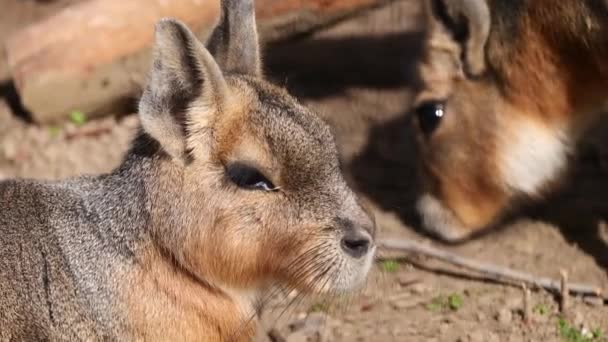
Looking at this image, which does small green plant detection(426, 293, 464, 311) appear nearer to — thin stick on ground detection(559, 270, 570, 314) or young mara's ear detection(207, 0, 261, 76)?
thin stick on ground detection(559, 270, 570, 314)

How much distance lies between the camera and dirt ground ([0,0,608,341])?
5012mm

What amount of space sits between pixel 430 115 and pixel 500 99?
39 cm

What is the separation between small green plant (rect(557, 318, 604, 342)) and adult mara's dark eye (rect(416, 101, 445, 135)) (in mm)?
1417

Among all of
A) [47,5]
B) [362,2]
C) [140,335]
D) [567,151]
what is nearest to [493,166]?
[567,151]

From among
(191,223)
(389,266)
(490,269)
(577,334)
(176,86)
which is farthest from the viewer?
(389,266)

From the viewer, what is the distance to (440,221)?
19.3 ft

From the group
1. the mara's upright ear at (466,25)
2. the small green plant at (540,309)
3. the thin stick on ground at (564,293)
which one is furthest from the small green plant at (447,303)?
the mara's upright ear at (466,25)

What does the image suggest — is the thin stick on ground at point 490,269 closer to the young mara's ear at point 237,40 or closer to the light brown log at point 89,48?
the young mara's ear at point 237,40

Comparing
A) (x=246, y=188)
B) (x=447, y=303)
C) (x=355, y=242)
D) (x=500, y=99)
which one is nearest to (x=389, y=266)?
(x=447, y=303)

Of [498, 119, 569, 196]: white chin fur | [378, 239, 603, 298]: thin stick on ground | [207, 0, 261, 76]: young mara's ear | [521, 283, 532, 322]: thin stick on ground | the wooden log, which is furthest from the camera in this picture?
the wooden log

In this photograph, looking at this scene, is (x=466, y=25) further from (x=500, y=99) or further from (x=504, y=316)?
(x=504, y=316)

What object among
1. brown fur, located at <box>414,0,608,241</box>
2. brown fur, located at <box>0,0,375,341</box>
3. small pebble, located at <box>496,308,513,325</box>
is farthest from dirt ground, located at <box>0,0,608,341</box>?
brown fur, located at <box>0,0,375,341</box>

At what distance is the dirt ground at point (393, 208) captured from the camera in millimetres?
5012

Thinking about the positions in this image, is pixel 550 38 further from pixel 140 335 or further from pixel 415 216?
pixel 140 335
